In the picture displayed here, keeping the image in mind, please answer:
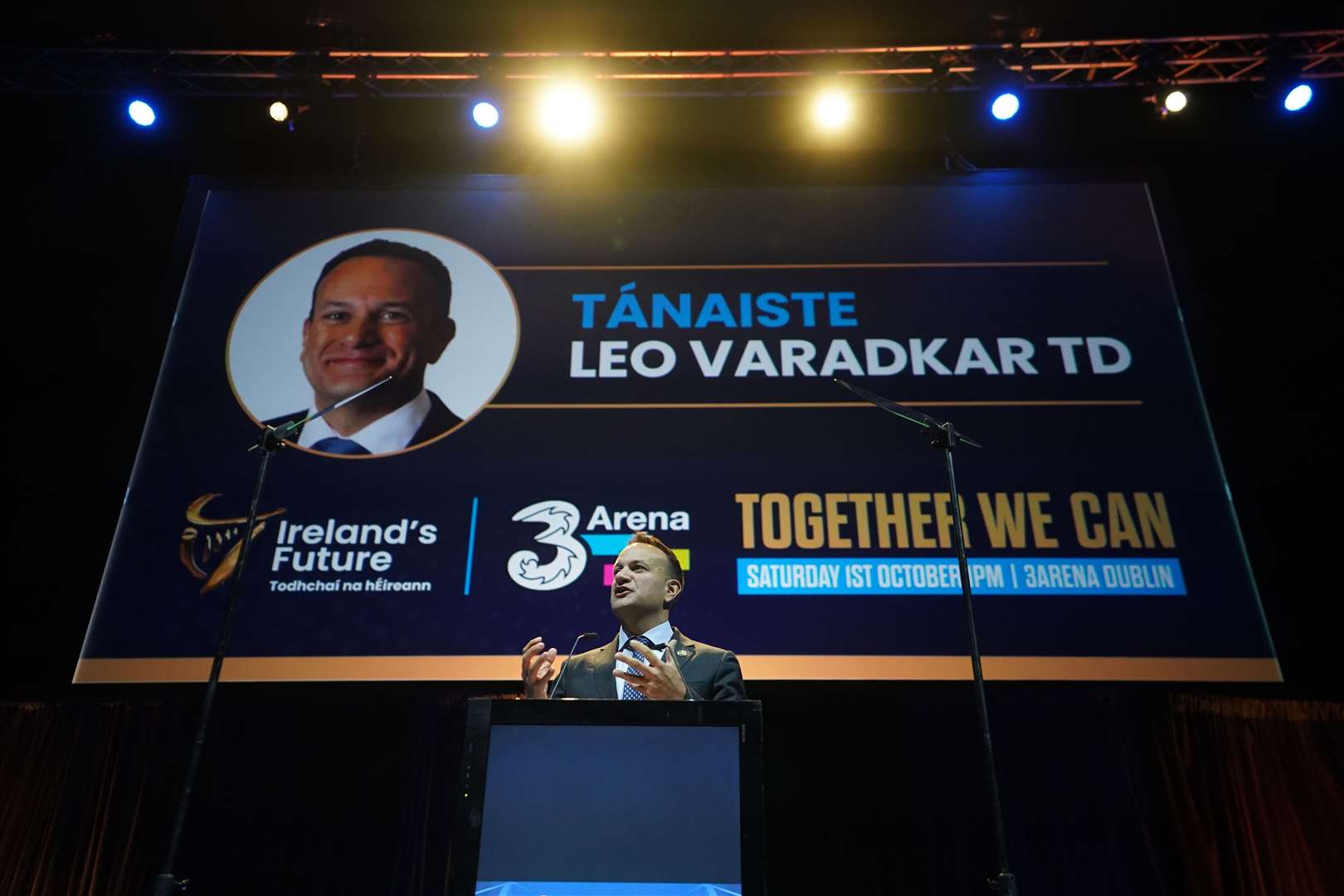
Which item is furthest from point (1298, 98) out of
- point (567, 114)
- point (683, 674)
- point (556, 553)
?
point (683, 674)

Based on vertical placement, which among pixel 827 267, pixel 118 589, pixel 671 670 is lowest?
pixel 671 670

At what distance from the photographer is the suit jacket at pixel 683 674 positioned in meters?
2.40

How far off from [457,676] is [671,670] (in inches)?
81.0

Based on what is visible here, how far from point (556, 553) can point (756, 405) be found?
1.05 m

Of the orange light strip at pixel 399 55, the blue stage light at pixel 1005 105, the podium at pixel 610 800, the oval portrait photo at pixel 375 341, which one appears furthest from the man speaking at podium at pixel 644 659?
the blue stage light at pixel 1005 105

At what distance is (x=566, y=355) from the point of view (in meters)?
4.36

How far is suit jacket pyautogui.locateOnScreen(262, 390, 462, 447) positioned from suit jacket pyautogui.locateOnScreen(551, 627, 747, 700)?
1.87m

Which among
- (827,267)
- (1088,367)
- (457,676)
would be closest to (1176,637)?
(1088,367)

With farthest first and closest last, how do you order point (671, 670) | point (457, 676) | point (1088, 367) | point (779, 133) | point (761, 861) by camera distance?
point (779, 133) → point (1088, 367) → point (457, 676) → point (671, 670) → point (761, 861)

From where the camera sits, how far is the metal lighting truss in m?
4.67

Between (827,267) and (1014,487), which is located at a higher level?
(827,267)

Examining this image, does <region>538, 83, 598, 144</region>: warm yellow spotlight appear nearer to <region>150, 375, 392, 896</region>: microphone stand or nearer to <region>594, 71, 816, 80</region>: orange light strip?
<region>594, 71, 816, 80</region>: orange light strip

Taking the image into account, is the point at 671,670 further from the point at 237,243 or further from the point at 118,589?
the point at 237,243

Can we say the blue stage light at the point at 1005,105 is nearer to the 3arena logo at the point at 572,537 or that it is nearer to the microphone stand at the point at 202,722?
the 3arena logo at the point at 572,537
